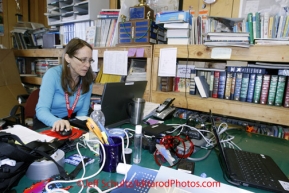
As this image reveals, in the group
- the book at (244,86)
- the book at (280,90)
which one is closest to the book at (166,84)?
the book at (244,86)

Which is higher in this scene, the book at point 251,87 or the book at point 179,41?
the book at point 179,41

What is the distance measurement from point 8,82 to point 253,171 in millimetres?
3013

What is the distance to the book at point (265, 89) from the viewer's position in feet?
4.46

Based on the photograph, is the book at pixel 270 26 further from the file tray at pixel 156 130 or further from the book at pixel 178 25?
the file tray at pixel 156 130

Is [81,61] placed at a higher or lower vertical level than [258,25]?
lower

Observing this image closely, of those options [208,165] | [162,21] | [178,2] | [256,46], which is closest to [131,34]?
[162,21]

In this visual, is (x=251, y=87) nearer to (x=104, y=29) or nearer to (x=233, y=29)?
(x=233, y=29)

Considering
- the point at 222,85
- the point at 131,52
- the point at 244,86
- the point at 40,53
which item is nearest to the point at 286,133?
the point at 244,86

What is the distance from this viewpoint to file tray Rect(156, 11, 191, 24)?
1.53 meters

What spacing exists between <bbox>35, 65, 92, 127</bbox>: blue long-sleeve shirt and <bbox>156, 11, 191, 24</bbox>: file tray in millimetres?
910

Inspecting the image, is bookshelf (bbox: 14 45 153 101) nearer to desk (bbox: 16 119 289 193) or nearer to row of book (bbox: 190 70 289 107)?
row of book (bbox: 190 70 289 107)

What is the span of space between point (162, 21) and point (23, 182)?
58.5 inches

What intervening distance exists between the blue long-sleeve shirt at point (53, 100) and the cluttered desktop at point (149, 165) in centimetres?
33

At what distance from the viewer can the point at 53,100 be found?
4.85ft
